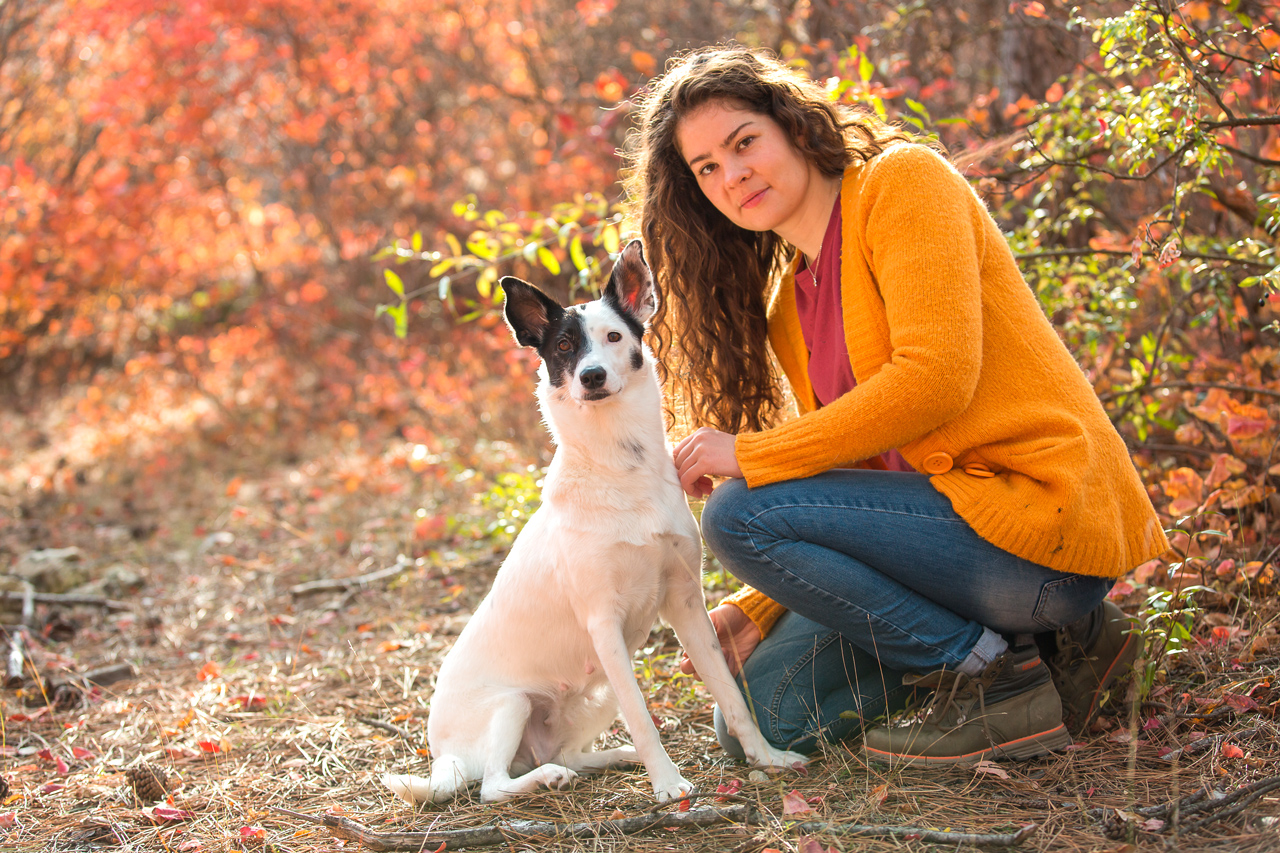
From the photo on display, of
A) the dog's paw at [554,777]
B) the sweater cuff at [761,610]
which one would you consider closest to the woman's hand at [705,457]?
the sweater cuff at [761,610]

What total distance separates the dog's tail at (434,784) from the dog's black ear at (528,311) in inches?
48.5

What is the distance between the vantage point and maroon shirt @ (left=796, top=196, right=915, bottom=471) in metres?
2.53

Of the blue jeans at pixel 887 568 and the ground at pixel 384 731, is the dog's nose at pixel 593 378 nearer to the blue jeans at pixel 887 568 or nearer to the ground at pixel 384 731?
the blue jeans at pixel 887 568

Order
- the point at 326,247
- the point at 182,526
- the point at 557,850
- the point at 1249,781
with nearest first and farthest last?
the point at 1249,781, the point at 557,850, the point at 182,526, the point at 326,247

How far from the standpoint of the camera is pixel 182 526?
658 centimetres

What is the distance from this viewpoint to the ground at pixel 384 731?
2178 mm

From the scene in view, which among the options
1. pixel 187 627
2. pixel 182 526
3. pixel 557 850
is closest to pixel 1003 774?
pixel 557 850


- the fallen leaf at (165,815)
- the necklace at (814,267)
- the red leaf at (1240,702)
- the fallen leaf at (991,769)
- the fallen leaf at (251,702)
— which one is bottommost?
the red leaf at (1240,702)

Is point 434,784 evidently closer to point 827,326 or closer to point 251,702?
point 251,702

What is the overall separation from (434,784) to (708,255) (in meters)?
1.74

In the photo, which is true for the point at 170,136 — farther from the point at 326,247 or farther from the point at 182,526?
the point at 182,526

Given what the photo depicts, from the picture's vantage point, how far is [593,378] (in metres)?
2.47

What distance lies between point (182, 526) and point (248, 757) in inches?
159

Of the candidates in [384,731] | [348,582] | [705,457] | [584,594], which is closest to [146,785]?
[384,731]
